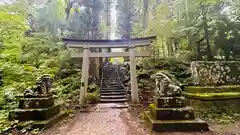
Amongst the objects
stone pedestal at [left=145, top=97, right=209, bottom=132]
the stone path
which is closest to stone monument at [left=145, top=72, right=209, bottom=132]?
stone pedestal at [left=145, top=97, right=209, bottom=132]

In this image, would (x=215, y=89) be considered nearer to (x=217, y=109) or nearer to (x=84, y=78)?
(x=217, y=109)

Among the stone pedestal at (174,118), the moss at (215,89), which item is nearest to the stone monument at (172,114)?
the stone pedestal at (174,118)

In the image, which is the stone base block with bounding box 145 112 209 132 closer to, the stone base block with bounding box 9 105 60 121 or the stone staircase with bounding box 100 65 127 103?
the stone base block with bounding box 9 105 60 121

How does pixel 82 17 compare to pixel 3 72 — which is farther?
pixel 82 17

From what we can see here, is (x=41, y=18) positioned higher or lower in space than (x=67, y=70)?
higher

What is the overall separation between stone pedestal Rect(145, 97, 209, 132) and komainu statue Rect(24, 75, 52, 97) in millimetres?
3427

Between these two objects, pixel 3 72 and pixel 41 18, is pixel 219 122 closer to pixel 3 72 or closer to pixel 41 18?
pixel 3 72

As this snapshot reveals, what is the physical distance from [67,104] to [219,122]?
6228mm

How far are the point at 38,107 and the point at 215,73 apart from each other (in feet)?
20.5

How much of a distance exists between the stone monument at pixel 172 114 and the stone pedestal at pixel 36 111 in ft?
9.75

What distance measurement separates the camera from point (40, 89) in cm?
490

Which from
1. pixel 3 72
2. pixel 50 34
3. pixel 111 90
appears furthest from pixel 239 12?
pixel 50 34

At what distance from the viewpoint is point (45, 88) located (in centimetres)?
510

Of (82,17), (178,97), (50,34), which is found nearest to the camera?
(178,97)
